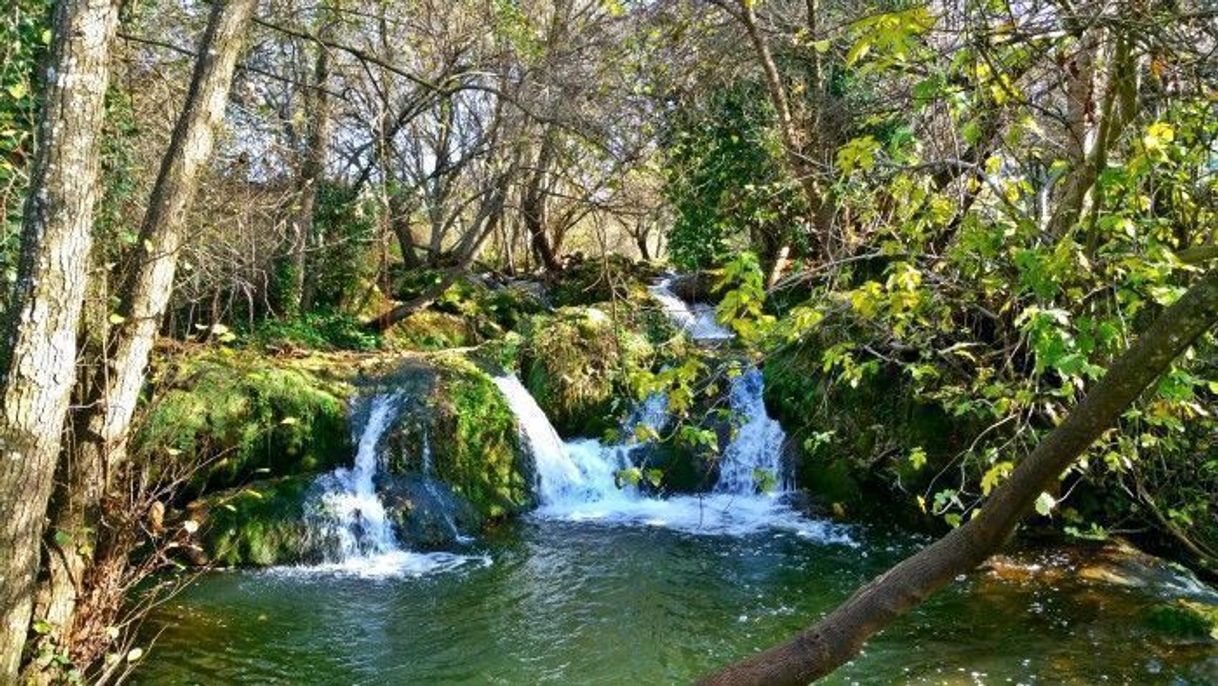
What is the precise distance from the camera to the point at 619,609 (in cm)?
729

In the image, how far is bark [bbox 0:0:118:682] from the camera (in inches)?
137

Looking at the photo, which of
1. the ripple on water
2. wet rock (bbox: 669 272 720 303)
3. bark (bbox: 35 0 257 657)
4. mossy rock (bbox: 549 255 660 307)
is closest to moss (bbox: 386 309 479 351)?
mossy rock (bbox: 549 255 660 307)

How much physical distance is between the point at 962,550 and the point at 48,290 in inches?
140

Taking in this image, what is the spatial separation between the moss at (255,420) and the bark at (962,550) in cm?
840

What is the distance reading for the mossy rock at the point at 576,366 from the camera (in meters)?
11.8

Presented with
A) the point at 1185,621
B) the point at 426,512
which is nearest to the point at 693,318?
the point at 426,512

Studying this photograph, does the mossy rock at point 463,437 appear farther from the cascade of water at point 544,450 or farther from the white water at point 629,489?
the white water at point 629,489

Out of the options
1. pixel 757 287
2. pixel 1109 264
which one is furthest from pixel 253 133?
pixel 1109 264

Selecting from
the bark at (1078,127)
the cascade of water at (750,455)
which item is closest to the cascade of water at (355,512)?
the cascade of water at (750,455)

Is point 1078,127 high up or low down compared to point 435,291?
down

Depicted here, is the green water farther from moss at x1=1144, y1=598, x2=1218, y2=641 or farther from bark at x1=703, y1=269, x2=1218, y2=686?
bark at x1=703, y1=269, x2=1218, y2=686

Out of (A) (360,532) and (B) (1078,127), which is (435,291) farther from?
(B) (1078,127)

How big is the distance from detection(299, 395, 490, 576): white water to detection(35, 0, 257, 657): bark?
4.40 metres

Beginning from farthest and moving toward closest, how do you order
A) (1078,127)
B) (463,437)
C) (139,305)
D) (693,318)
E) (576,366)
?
(693,318), (576,366), (463,437), (1078,127), (139,305)
